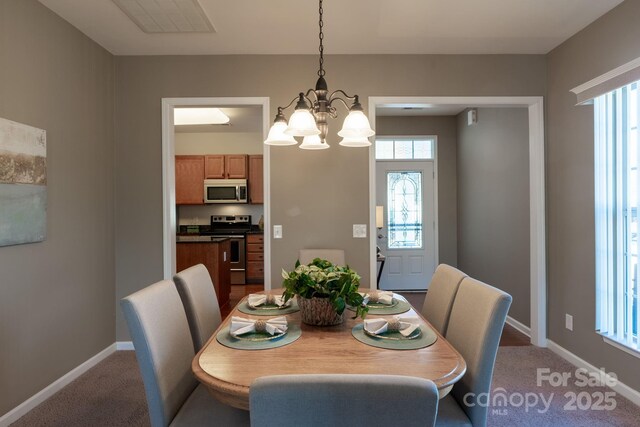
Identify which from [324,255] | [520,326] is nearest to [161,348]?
[324,255]

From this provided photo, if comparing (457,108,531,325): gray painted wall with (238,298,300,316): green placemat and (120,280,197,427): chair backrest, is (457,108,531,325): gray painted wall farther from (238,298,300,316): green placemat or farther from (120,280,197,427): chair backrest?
(120,280,197,427): chair backrest

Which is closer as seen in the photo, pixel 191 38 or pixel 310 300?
pixel 310 300

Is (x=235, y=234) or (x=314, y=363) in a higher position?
(x=235, y=234)

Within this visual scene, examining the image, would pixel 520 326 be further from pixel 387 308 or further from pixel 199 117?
pixel 199 117

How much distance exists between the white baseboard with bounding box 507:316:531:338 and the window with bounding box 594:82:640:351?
97 cm

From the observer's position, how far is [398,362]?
125 centimetres

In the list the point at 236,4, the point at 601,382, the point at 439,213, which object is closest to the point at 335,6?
the point at 236,4

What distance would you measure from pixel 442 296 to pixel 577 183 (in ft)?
5.88

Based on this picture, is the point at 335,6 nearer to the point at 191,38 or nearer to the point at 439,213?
the point at 191,38

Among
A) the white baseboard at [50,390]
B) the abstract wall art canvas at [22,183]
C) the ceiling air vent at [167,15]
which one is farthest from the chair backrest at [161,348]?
the ceiling air vent at [167,15]

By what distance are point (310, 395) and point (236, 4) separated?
2532 mm

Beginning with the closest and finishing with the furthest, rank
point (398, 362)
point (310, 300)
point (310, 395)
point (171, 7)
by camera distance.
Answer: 1. point (310, 395)
2. point (398, 362)
3. point (310, 300)
4. point (171, 7)

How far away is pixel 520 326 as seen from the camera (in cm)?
373

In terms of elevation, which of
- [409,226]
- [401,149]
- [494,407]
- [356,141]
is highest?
[401,149]
